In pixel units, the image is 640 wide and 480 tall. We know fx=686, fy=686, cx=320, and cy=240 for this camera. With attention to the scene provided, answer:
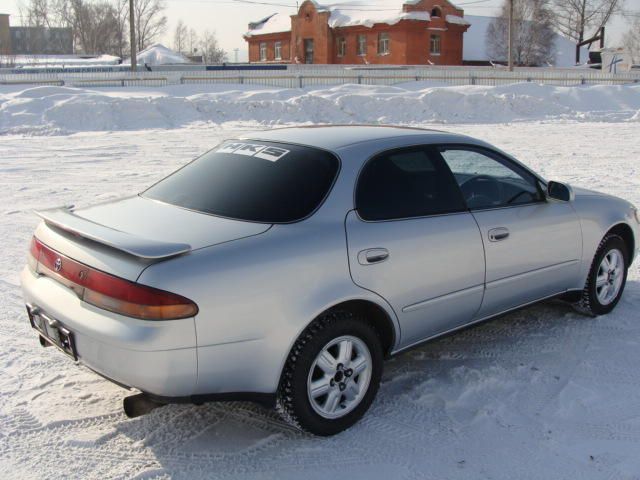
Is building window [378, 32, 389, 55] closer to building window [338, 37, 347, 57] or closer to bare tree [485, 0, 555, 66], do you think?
building window [338, 37, 347, 57]

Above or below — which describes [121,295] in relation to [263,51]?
below

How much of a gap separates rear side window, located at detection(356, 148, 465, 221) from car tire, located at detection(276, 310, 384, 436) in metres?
0.66

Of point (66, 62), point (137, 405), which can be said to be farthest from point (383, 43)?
point (137, 405)

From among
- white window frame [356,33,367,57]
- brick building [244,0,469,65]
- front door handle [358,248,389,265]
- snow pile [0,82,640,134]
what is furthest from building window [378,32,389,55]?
front door handle [358,248,389,265]

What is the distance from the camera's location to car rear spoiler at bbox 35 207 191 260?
3.17 metres

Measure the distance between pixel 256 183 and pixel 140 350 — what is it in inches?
49.4

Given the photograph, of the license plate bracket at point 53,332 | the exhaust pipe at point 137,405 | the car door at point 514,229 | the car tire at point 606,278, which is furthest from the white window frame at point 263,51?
the exhaust pipe at point 137,405

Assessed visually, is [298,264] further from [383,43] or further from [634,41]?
[634,41]

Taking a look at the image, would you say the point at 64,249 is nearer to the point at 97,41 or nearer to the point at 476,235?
the point at 476,235

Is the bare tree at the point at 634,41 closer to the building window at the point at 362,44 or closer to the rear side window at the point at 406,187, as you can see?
the building window at the point at 362,44

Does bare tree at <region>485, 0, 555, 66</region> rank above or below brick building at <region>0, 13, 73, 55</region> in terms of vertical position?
below

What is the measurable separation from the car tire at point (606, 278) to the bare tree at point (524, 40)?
2211 inches

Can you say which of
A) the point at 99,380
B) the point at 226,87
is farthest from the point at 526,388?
the point at 226,87

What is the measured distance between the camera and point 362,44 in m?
54.6
